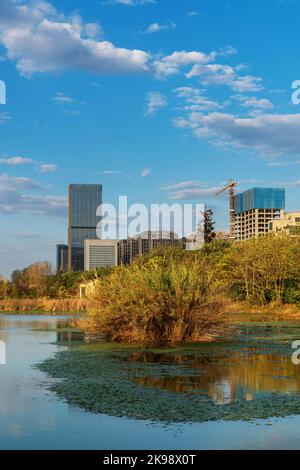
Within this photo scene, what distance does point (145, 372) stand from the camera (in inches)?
588

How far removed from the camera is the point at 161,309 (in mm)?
21859

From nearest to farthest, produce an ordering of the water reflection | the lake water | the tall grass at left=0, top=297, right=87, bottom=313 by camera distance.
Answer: the lake water
the water reflection
the tall grass at left=0, top=297, right=87, bottom=313

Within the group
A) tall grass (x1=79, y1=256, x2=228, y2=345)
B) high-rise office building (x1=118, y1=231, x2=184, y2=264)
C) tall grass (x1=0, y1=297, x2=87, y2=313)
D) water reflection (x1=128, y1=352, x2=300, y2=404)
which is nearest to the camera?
water reflection (x1=128, y1=352, x2=300, y2=404)

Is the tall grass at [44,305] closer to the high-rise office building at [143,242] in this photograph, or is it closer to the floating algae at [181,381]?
the floating algae at [181,381]

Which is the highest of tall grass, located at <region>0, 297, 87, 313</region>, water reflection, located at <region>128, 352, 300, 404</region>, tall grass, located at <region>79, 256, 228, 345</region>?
tall grass, located at <region>79, 256, 228, 345</region>

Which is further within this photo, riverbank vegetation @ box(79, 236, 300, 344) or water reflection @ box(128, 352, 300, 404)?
riverbank vegetation @ box(79, 236, 300, 344)

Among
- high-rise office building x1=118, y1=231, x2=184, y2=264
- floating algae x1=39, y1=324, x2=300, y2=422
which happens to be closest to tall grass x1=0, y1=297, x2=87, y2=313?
floating algae x1=39, y1=324, x2=300, y2=422

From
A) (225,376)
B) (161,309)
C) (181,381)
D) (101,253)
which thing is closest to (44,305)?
(161,309)

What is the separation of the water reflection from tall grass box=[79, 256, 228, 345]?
3.59 m

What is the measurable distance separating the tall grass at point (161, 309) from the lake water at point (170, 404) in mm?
2999

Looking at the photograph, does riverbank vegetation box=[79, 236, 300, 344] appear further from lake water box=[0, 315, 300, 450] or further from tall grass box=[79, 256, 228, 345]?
lake water box=[0, 315, 300, 450]

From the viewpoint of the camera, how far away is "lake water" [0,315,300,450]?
28.4 feet

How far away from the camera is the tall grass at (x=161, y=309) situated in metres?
21.9
